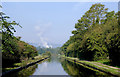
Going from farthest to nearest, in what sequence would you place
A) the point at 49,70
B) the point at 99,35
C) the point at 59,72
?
1. the point at 99,35
2. the point at 49,70
3. the point at 59,72

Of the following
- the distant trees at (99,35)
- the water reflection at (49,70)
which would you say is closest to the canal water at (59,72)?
the water reflection at (49,70)

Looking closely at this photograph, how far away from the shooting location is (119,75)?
13.3m

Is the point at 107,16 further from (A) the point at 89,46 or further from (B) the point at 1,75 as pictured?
(B) the point at 1,75

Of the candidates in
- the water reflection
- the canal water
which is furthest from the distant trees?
the water reflection

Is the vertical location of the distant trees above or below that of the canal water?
above

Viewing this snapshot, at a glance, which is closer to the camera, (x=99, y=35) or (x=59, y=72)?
(x=59, y=72)

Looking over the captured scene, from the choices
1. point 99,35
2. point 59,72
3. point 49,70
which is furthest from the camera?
point 99,35

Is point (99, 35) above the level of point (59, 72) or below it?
above

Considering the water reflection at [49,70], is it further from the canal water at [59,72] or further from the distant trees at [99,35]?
the distant trees at [99,35]

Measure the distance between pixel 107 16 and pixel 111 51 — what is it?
21290 millimetres

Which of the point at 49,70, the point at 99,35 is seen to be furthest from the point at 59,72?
the point at 99,35

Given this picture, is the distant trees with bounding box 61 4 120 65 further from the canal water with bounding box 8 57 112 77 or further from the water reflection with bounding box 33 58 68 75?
the water reflection with bounding box 33 58 68 75

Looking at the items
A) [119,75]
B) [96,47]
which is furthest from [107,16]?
[119,75]

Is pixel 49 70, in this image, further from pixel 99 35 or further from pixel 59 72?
pixel 99 35
